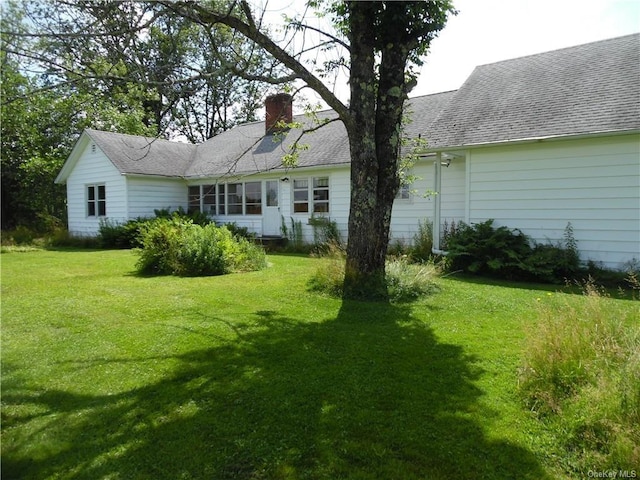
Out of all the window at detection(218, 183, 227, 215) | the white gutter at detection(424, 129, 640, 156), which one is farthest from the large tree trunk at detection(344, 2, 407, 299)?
the window at detection(218, 183, 227, 215)

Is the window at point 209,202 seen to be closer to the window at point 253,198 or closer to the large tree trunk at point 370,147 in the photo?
the window at point 253,198

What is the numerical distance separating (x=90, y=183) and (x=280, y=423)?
64.1ft

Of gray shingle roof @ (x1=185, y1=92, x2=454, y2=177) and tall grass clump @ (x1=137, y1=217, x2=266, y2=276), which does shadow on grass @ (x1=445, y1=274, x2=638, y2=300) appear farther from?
gray shingle roof @ (x1=185, y1=92, x2=454, y2=177)

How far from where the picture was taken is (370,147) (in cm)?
679

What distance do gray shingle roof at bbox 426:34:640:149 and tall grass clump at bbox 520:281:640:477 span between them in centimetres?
711

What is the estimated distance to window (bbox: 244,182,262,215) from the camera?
17734mm

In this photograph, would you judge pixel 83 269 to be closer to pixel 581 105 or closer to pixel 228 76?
pixel 228 76

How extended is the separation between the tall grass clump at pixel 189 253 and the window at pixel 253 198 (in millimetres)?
7307

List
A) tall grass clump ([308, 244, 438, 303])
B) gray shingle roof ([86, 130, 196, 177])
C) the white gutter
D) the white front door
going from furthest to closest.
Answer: gray shingle roof ([86, 130, 196, 177])
the white front door
the white gutter
tall grass clump ([308, 244, 438, 303])

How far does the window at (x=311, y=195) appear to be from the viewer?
15.4 metres

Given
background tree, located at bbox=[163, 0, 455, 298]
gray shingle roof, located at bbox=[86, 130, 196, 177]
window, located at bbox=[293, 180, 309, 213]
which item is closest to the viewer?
background tree, located at bbox=[163, 0, 455, 298]

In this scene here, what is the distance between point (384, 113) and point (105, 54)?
165 inches

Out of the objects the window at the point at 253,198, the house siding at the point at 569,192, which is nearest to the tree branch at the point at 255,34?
the house siding at the point at 569,192

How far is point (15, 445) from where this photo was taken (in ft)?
9.30
